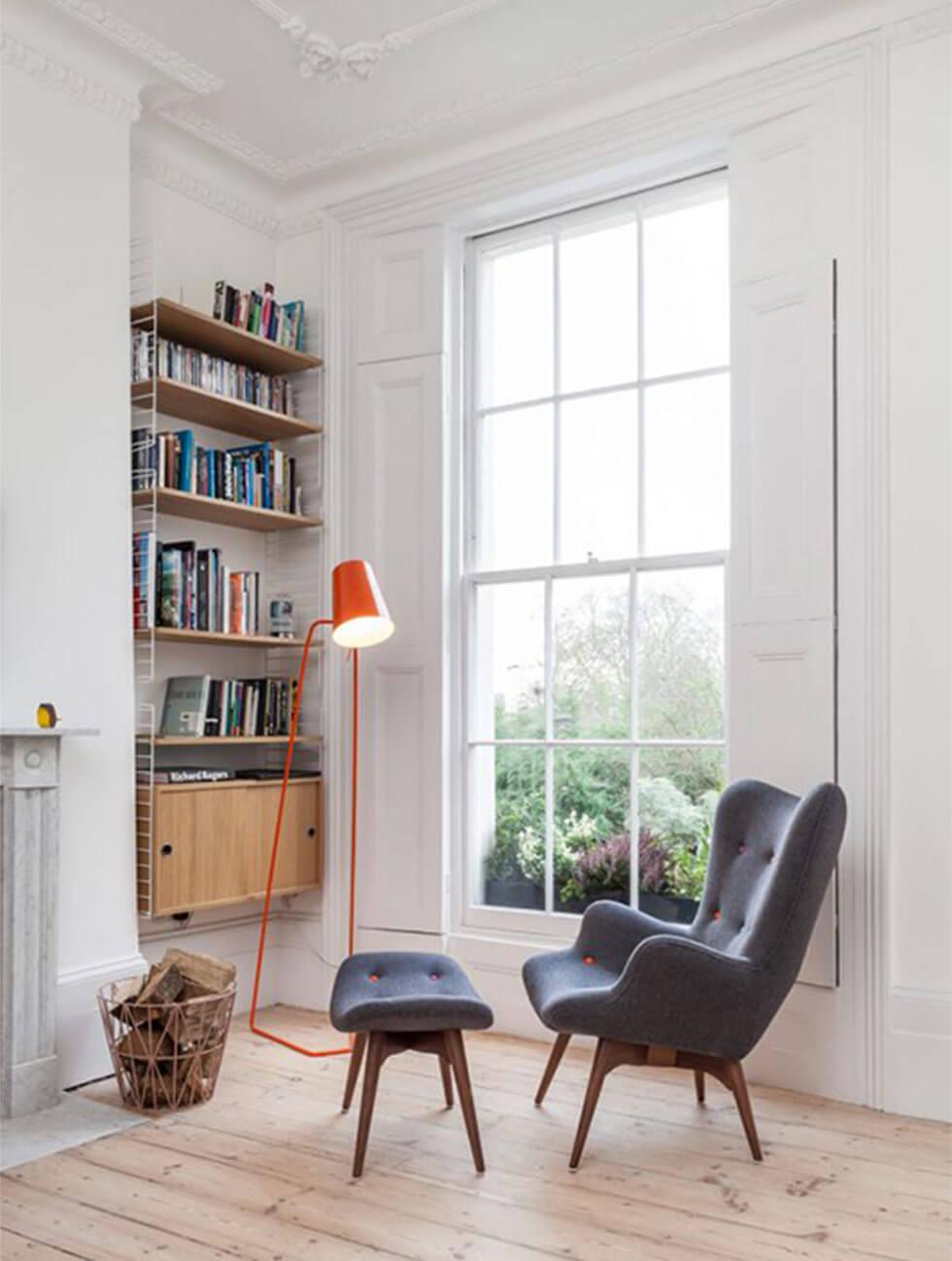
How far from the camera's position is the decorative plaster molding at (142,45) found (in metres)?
3.55

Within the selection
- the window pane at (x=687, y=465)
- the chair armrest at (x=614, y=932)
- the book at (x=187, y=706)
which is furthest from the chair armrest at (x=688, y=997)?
the book at (x=187, y=706)

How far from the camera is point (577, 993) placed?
292 centimetres

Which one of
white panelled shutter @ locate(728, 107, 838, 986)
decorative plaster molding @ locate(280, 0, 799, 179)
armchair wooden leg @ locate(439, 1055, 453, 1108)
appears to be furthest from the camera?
decorative plaster molding @ locate(280, 0, 799, 179)

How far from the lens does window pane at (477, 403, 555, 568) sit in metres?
4.30

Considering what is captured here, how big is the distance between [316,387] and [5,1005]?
2573 mm

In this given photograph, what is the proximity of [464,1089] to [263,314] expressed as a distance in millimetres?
2948

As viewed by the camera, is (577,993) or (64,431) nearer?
(577,993)

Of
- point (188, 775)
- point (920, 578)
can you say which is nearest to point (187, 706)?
point (188, 775)

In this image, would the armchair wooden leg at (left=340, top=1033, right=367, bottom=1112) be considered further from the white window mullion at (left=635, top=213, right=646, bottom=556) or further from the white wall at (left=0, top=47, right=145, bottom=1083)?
the white window mullion at (left=635, top=213, right=646, bottom=556)

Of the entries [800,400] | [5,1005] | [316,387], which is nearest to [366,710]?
[316,387]

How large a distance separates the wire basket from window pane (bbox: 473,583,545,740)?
145 cm

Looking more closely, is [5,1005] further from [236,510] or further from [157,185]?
[157,185]

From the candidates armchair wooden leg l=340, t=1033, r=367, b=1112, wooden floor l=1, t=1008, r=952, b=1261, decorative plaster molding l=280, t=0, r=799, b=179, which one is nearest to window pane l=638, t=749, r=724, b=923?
wooden floor l=1, t=1008, r=952, b=1261

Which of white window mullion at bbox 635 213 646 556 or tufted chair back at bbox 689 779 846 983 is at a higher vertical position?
white window mullion at bbox 635 213 646 556
